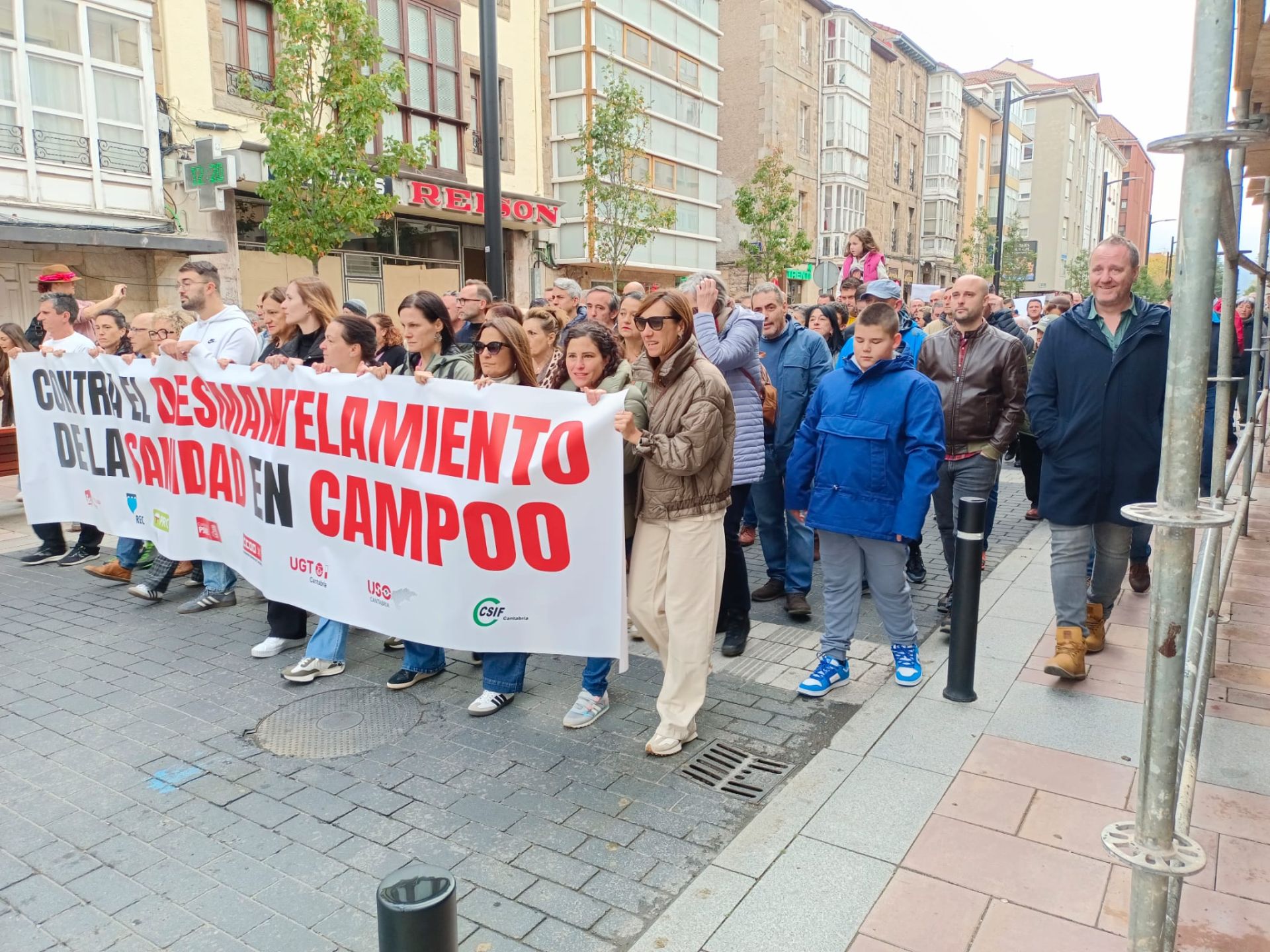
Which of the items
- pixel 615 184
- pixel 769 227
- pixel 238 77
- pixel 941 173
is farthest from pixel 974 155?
pixel 238 77

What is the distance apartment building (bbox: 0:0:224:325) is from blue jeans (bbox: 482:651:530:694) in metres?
12.6

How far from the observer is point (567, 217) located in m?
29.6

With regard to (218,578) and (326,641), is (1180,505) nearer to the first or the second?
(326,641)

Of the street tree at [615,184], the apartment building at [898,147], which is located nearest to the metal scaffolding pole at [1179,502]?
the street tree at [615,184]

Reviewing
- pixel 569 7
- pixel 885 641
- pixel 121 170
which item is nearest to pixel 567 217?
pixel 569 7

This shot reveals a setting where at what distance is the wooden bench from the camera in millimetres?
8633

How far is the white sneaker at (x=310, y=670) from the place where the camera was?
16.0 ft

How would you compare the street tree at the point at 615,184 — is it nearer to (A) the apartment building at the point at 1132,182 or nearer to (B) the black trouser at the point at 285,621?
(B) the black trouser at the point at 285,621

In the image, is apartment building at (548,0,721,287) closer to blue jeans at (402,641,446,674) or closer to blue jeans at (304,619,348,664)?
blue jeans at (304,619,348,664)

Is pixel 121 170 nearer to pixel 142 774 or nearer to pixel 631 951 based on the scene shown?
pixel 142 774

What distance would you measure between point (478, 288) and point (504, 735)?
3953 millimetres

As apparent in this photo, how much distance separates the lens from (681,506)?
3953 mm

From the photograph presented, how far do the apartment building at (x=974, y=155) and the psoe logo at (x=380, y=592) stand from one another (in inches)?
2279

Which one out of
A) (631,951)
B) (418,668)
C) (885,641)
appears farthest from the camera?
(885,641)
